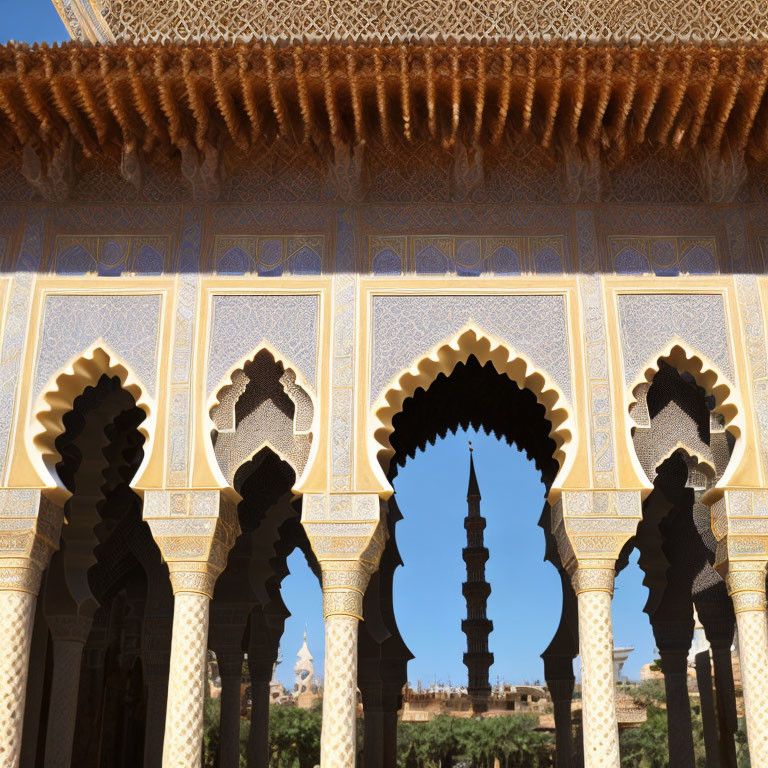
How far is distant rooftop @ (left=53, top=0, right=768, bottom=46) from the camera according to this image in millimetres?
9273

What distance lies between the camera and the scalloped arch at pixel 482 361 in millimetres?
7320

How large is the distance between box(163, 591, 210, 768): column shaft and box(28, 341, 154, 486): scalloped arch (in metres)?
1.13

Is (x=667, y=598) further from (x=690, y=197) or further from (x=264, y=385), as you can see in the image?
(x=264, y=385)

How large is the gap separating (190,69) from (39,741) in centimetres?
659

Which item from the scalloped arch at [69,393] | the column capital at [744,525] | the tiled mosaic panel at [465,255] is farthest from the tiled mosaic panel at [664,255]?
the scalloped arch at [69,393]

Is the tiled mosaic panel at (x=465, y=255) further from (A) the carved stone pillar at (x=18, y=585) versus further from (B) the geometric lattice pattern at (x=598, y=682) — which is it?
(A) the carved stone pillar at (x=18, y=585)

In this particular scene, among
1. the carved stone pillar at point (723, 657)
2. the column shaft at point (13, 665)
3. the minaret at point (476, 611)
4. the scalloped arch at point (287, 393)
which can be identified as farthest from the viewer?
the minaret at point (476, 611)

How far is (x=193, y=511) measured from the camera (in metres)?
7.13

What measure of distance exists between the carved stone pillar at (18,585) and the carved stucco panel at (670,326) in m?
4.26

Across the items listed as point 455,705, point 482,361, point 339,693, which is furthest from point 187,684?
point 455,705

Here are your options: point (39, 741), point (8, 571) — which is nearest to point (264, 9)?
point (8, 571)

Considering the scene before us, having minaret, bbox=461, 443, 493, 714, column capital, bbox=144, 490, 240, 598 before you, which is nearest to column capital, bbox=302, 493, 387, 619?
column capital, bbox=144, 490, 240, 598

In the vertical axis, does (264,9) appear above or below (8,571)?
above

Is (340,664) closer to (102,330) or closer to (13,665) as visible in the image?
(13,665)
